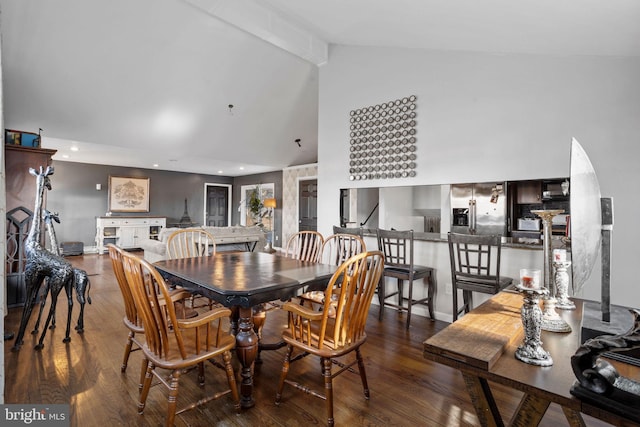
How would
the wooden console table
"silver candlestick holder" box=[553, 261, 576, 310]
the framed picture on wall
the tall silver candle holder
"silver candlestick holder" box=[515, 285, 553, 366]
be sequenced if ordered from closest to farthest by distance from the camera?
the wooden console table → "silver candlestick holder" box=[515, 285, 553, 366] → the tall silver candle holder → "silver candlestick holder" box=[553, 261, 576, 310] → the framed picture on wall

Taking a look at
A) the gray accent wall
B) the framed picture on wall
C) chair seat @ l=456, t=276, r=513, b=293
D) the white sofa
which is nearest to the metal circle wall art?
chair seat @ l=456, t=276, r=513, b=293

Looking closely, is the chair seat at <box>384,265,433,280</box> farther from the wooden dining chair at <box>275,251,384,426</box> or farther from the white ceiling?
the white ceiling

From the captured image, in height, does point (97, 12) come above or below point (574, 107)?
above

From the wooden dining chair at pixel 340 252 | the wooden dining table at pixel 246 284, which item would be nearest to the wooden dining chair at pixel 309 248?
the wooden dining chair at pixel 340 252

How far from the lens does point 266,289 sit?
1851 millimetres

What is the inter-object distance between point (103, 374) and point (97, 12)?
3.74m

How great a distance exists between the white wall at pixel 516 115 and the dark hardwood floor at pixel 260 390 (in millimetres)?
1541

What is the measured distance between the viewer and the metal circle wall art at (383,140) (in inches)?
Answer: 144

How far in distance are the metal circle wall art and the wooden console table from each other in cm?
254

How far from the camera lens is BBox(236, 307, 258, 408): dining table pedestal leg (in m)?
1.91

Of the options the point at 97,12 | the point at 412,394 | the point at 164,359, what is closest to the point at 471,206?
the point at 412,394

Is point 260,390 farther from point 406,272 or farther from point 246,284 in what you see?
point 406,272

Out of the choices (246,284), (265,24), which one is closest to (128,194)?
(265,24)

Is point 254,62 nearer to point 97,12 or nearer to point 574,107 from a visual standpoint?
point 97,12
